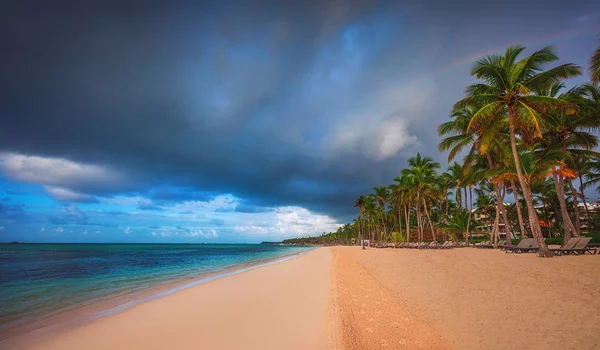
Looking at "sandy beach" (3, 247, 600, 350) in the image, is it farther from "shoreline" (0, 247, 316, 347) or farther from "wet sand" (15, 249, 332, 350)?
"shoreline" (0, 247, 316, 347)

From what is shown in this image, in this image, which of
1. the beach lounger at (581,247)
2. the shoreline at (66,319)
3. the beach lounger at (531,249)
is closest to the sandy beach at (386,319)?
the shoreline at (66,319)

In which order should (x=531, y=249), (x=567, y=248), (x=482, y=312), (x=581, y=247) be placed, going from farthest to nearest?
(x=531, y=249) → (x=567, y=248) → (x=581, y=247) → (x=482, y=312)

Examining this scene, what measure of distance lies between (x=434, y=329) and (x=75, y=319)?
32.3ft

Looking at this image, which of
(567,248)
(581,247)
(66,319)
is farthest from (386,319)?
(581,247)

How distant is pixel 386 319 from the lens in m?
6.73

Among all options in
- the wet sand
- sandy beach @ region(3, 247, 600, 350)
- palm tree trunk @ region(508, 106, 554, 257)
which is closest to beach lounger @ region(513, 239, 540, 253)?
palm tree trunk @ region(508, 106, 554, 257)

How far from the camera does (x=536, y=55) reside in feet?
53.4

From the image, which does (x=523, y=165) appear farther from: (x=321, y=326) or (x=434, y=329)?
(x=321, y=326)

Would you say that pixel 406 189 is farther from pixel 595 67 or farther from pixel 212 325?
pixel 212 325

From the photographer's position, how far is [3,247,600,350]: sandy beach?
5309mm

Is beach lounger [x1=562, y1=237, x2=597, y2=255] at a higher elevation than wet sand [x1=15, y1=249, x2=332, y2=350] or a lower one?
higher

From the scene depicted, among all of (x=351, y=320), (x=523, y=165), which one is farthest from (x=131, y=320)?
(x=523, y=165)

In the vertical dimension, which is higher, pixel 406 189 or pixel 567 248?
pixel 406 189

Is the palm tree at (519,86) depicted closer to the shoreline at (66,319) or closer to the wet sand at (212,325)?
the wet sand at (212,325)
